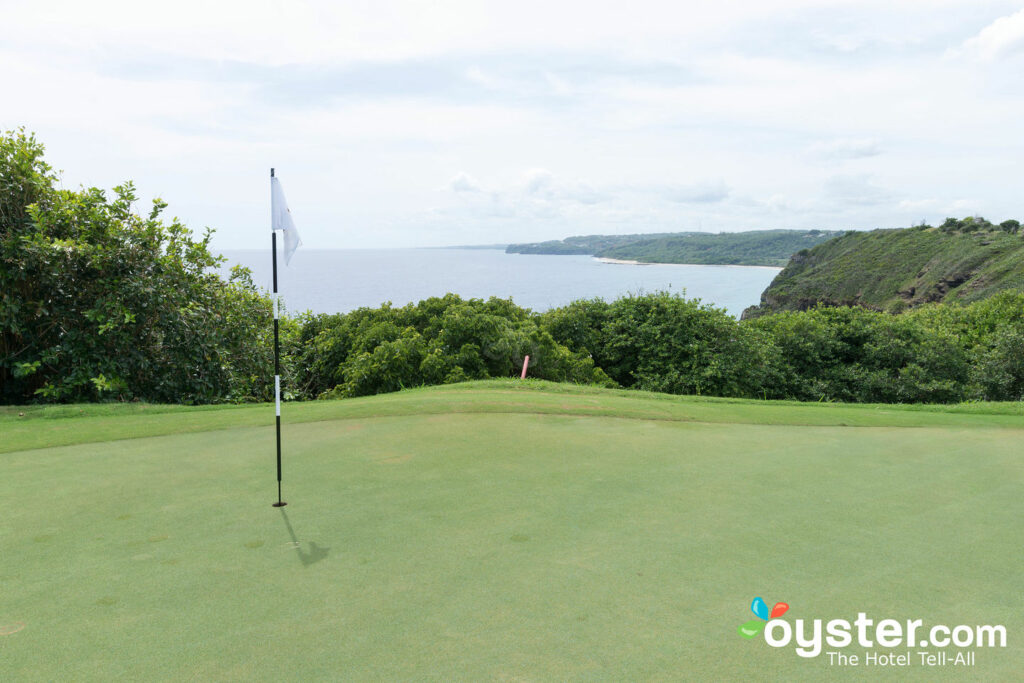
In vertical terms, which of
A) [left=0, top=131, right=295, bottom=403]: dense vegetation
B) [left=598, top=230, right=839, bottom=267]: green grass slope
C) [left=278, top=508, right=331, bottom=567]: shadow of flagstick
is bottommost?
[left=278, top=508, right=331, bottom=567]: shadow of flagstick

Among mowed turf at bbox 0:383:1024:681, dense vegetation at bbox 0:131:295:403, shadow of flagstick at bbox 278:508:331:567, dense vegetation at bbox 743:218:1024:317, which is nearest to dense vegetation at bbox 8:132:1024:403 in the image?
dense vegetation at bbox 0:131:295:403

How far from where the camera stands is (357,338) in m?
15.7

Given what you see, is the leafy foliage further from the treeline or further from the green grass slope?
the green grass slope

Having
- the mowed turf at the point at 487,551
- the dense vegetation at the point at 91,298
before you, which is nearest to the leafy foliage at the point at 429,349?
the dense vegetation at the point at 91,298

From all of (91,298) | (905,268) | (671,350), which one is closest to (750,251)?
(905,268)

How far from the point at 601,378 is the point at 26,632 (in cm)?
1341

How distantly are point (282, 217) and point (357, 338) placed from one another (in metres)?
10.9

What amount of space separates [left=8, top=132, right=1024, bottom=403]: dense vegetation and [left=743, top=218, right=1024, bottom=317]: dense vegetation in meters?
32.4

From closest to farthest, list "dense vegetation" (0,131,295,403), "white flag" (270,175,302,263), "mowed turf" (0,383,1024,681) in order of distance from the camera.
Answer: "mowed turf" (0,383,1024,681) → "white flag" (270,175,302,263) → "dense vegetation" (0,131,295,403)

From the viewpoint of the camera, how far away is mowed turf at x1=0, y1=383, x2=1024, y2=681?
271 centimetres

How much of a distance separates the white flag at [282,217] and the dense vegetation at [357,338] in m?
6.87

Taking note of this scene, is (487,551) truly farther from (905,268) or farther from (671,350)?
(905,268)

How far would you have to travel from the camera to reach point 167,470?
5473 millimetres

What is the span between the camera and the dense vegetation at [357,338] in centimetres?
1045
